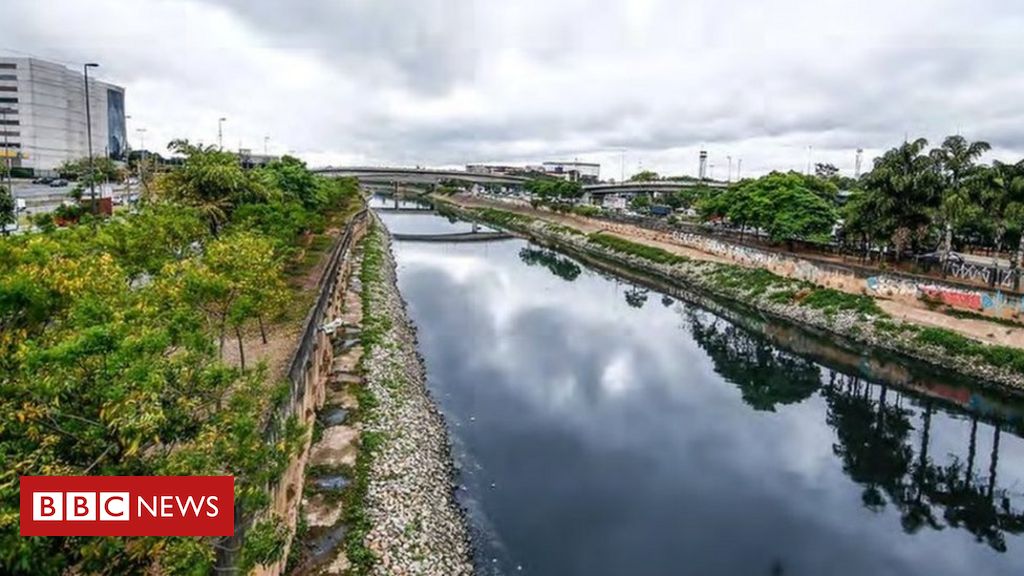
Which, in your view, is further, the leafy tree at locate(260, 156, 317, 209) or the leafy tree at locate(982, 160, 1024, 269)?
the leafy tree at locate(260, 156, 317, 209)

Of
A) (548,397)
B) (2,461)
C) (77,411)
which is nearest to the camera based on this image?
(2,461)

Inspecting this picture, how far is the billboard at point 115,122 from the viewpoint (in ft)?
503

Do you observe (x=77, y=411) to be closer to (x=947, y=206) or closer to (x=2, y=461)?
(x=2, y=461)

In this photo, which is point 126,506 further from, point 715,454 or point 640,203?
point 640,203

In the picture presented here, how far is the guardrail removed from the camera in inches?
344

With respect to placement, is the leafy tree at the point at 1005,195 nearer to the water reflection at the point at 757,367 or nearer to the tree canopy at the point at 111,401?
the water reflection at the point at 757,367

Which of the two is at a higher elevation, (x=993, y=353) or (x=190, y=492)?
(x=190, y=492)

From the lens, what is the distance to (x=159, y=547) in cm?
680

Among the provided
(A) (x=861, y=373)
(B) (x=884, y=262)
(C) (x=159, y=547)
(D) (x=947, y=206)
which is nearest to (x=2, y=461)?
(C) (x=159, y=547)

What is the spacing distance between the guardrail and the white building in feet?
364

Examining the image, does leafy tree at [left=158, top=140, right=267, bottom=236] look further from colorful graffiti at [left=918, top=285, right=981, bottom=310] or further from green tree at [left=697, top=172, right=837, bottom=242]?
green tree at [left=697, top=172, right=837, bottom=242]

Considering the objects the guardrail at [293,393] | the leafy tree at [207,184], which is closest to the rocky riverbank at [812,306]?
the guardrail at [293,393]

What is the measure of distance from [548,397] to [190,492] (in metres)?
21.7

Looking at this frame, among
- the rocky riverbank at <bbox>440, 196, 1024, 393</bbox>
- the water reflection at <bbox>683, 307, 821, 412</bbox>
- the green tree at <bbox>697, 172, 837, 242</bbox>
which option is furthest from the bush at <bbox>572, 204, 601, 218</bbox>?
the water reflection at <bbox>683, 307, 821, 412</bbox>
